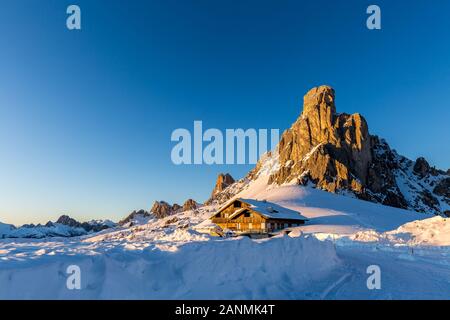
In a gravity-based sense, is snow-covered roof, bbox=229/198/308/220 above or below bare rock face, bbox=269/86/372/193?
below

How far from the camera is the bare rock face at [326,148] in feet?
477

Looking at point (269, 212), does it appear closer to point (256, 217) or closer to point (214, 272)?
point (256, 217)

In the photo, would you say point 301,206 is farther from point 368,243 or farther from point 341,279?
point 341,279

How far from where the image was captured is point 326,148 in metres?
153

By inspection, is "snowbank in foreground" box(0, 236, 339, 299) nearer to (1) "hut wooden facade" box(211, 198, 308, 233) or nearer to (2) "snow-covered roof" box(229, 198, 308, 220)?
(1) "hut wooden facade" box(211, 198, 308, 233)

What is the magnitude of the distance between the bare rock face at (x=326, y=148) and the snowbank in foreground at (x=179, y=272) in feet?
426

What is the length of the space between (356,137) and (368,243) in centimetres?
14012

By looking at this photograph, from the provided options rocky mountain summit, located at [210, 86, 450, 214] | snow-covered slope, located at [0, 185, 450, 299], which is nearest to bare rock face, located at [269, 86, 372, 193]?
rocky mountain summit, located at [210, 86, 450, 214]

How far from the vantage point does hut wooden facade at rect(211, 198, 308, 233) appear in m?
62.7

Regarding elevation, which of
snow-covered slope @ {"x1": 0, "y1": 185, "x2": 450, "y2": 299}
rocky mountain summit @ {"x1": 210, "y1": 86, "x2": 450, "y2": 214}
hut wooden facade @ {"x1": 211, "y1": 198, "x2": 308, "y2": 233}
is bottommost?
hut wooden facade @ {"x1": 211, "y1": 198, "x2": 308, "y2": 233}

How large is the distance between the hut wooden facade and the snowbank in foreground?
4697cm

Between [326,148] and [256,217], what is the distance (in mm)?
99150

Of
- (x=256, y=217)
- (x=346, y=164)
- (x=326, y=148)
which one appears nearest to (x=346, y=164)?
(x=346, y=164)

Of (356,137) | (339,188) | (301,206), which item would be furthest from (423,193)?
(301,206)
